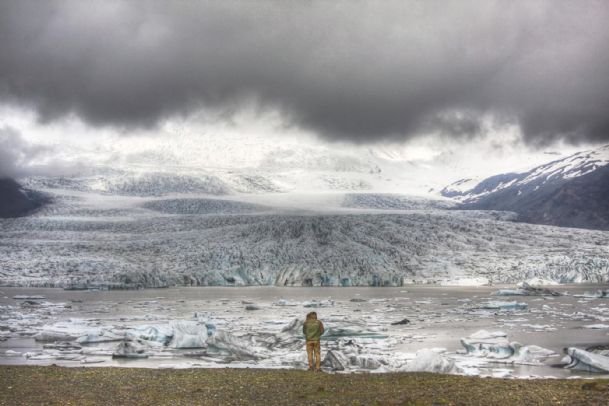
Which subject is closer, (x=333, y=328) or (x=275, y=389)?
(x=275, y=389)

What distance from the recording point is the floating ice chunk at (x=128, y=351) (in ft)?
47.3

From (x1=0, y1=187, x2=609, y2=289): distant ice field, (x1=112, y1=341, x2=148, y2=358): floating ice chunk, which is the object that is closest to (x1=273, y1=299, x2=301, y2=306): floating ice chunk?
(x1=0, y1=187, x2=609, y2=289): distant ice field

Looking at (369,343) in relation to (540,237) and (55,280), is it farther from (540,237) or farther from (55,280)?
(540,237)

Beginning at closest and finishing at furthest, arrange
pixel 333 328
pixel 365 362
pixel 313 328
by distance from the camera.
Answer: pixel 313 328 → pixel 365 362 → pixel 333 328

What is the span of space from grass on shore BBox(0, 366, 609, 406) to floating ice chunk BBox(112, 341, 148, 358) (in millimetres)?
2895

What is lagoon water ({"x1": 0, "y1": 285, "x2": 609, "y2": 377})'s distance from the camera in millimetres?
13578

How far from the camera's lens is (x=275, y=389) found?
9734mm

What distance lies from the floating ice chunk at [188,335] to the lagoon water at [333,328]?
0.70 feet

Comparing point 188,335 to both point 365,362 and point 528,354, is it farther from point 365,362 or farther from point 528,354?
point 528,354

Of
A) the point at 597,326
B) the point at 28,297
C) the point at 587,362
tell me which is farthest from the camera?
the point at 28,297

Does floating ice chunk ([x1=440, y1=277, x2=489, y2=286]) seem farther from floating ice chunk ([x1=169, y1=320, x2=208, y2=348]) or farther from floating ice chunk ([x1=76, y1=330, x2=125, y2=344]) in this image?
floating ice chunk ([x1=76, y1=330, x2=125, y2=344])

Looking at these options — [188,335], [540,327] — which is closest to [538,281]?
[540,327]

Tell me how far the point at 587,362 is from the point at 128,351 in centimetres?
987

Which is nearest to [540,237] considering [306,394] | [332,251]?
[332,251]
